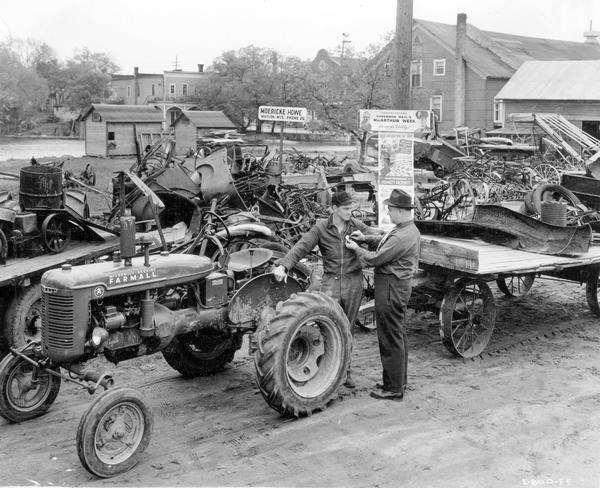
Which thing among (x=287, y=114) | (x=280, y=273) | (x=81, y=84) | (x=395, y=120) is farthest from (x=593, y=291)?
(x=81, y=84)

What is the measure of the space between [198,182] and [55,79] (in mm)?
59342

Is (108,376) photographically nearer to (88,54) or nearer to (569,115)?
(569,115)

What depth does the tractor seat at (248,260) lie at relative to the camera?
20.8 ft

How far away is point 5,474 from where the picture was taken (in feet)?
15.8

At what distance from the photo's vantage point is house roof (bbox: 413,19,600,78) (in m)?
46.8

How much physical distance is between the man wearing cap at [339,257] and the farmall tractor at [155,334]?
0.35 metres

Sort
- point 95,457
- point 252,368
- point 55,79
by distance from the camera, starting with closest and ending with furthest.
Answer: point 95,457, point 252,368, point 55,79

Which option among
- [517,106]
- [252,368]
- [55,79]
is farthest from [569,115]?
[55,79]

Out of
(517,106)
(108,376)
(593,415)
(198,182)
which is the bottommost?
(593,415)

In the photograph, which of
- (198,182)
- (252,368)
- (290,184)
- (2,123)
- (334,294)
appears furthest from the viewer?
(2,123)

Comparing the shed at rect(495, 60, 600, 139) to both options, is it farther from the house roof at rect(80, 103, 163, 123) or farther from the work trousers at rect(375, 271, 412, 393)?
the work trousers at rect(375, 271, 412, 393)

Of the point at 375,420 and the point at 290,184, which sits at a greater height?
the point at 290,184

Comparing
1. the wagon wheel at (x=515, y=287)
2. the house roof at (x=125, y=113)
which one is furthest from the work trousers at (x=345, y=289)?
the house roof at (x=125, y=113)

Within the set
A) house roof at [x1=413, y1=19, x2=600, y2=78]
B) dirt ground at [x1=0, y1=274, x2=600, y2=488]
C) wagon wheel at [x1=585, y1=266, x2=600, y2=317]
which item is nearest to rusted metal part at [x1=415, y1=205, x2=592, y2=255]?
wagon wheel at [x1=585, y1=266, x2=600, y2=317]
